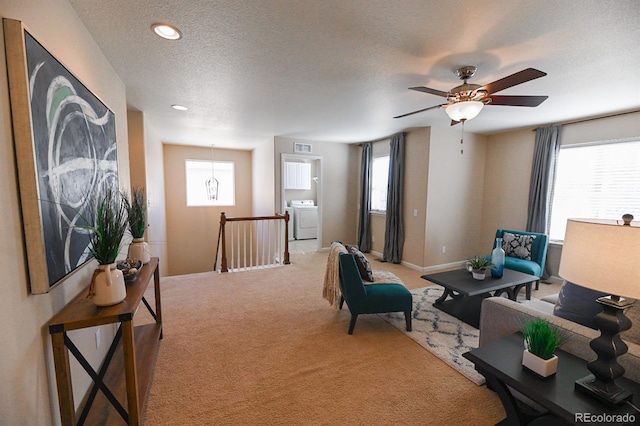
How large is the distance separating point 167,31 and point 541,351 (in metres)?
2.98

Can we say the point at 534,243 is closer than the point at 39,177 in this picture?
No

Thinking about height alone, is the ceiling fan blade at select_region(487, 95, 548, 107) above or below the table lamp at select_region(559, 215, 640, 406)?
above

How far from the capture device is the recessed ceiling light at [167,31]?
1768mm

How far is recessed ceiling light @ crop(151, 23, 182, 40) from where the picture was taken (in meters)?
1.77

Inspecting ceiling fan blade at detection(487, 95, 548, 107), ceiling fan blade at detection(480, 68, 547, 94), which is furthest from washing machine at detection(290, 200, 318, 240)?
ceiling fan blade at detection(480, 68, 547, 94)

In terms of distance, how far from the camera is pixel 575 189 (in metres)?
4.06

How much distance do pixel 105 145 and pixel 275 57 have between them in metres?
1.50

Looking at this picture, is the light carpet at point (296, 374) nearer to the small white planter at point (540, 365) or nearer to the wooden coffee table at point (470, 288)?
the small white planter at point (540, 365)

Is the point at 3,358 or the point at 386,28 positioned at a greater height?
the point at 386,28

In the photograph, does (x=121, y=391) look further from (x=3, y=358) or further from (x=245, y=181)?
(x=245, y=181)

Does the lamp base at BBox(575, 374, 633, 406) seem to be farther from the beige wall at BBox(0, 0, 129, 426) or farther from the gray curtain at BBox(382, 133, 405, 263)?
the gray curtain at BBox(382, 133, 405, 263)

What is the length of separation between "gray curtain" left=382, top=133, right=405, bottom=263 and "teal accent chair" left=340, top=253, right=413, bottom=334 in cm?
250

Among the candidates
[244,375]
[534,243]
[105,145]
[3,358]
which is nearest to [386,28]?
[105,145]

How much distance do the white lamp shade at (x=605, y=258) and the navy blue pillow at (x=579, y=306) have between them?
763 millimetres
